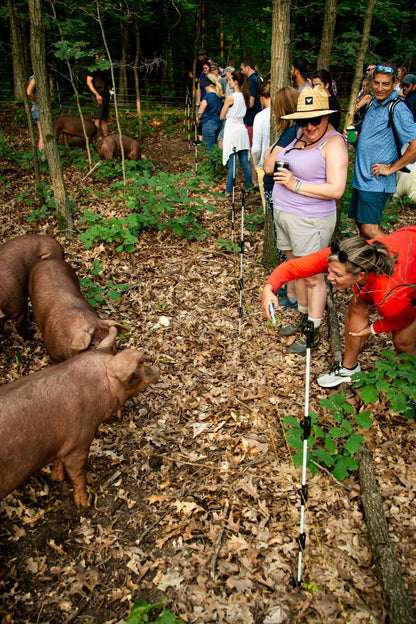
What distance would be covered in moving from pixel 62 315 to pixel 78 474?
1498 millimetres

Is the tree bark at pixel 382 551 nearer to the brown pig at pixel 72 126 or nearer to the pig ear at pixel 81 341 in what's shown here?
the pig ear at pixel 81 341

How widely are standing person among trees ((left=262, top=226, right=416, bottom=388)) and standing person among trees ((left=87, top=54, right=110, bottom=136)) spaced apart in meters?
9.46

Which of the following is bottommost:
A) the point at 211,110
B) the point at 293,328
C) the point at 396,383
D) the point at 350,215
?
the point at 293,328

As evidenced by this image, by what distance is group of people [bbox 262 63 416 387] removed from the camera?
10.9 feet

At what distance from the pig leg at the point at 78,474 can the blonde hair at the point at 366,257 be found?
7.96ft

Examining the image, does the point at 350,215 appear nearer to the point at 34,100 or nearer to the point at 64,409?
the point at 64,409

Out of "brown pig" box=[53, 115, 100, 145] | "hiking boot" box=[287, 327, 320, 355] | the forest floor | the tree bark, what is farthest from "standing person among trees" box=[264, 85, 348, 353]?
"brown pig" box=[53, 115, 100, 145]

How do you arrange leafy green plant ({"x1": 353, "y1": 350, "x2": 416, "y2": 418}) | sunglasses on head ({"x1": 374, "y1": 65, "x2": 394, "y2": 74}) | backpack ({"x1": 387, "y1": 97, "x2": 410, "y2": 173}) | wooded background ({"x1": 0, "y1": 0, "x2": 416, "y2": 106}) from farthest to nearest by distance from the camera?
wooded background ({"x1": 0, "y1": 0, "x2": 416, "y2": 106}) → backpack ({"x1": 387, "y1": 97, "x2": 410, "y2": 173}) → sunglasses on head ({"x1": 374, "y1": 65, "x2": 394, "y2": 74}) → leafy green plant ({"x1": 353, "y1": 350, "x2": 416, "y2": 418})

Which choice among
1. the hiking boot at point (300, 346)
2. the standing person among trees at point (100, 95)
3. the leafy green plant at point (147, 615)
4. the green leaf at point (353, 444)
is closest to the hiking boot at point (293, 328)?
the hiking boot at point (300, 346)

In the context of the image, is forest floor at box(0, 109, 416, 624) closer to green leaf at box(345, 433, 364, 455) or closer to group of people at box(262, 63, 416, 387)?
green leaf at box(345, 433, 364, 455)

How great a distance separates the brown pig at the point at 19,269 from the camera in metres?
4.71

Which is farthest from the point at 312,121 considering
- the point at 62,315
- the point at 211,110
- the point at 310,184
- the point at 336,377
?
the point at 211,110

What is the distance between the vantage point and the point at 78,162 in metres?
10.4

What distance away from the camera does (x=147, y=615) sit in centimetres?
273
